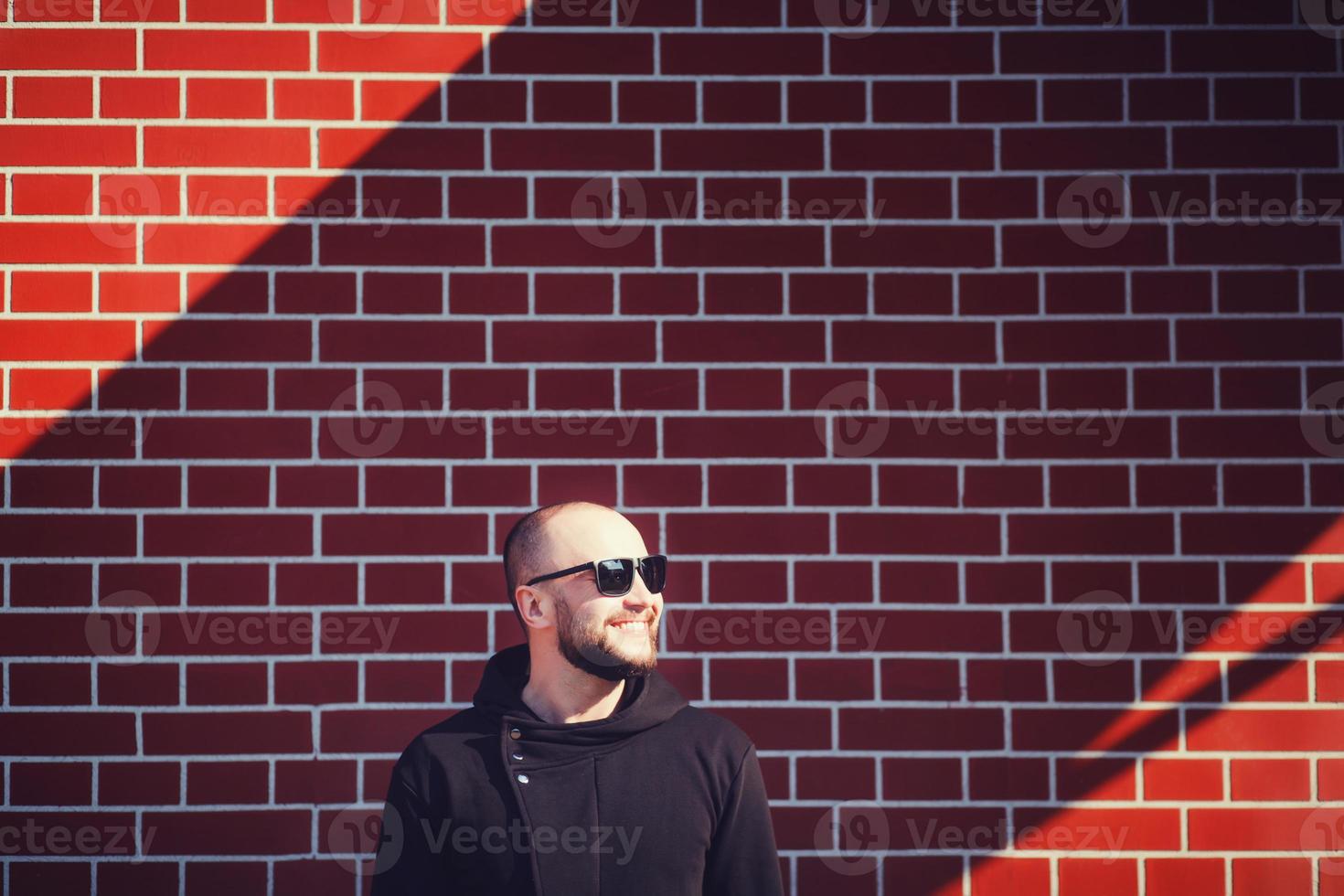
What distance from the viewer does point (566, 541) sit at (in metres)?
2.31

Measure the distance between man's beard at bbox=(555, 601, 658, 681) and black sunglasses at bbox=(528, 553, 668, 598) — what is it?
0.27 feet

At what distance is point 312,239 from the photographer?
292 cm

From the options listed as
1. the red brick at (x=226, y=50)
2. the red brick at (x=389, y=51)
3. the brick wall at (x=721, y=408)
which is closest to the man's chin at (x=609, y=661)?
the brick wall at (x=721, y=408)

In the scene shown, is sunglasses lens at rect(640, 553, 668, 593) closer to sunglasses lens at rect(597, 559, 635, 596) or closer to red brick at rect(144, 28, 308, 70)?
sunglasses lens at rect(597, 559, 635, 596)

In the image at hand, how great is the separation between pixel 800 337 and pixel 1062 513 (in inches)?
38.4

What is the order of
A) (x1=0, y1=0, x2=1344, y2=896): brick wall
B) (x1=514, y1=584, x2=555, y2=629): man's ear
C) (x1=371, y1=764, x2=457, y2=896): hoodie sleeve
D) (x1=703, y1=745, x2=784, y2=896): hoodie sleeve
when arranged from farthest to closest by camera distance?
(x1=0, y1=0, x2=1344, y2=896): brick wall → (x1=514, y1=584, x2=555, y2=629): man's ear → (x1=703, y1=745, x2=784, y2=896): hoodie sleeve → (x1=371, y1=764, x2=457, y2=896): hoodie sleeve

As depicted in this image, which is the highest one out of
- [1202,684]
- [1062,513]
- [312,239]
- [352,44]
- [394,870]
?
[352,44]

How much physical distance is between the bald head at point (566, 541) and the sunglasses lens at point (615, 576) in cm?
3

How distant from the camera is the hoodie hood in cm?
220

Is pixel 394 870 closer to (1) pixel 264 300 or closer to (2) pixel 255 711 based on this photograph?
(2) pixel 255 711

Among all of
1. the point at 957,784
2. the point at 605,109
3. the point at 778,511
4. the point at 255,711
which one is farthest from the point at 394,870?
the point at 605,109

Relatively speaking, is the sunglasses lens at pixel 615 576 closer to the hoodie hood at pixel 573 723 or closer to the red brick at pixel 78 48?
the hoodie hood at pixel 573 723

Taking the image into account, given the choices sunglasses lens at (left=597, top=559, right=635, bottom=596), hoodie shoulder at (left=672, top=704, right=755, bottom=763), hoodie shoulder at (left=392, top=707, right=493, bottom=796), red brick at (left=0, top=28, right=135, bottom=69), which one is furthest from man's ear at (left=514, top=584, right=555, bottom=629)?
red brick at (left=0, top=28, right=135, bottom=69)

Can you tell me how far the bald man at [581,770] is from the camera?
210cm
